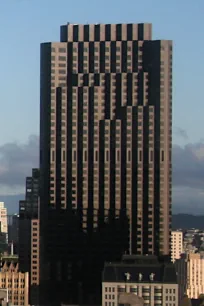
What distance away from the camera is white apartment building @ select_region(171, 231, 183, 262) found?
31594 mm

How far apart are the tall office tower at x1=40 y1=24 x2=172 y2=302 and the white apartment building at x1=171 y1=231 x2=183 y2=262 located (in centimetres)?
231

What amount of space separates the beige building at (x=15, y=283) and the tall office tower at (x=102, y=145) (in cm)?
56

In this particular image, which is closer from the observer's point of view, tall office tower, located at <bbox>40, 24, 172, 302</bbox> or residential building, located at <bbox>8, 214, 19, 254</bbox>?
tall office tower, located at <bbox>40, 24, 172, 302</bbox>

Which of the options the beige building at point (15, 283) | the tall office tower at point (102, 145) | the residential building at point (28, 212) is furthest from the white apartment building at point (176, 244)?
the beige building at point (15, 283)

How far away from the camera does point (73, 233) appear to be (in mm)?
28828

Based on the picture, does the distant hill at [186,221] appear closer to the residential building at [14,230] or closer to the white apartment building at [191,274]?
the white apartment building at [191,274]

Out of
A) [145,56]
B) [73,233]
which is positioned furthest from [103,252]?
[145,56]

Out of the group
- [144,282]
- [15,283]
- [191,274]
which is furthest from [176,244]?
[144,282]

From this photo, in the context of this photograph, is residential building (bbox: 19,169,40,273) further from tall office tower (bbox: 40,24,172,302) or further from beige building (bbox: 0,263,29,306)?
tall office tower (bbox: 40,24,172,302)

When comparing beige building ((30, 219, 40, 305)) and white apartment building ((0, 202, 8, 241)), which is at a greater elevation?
white apartment building ((0, 202, 8, 241))

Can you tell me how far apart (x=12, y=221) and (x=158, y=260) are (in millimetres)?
9100

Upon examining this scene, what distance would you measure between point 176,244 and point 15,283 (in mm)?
6515

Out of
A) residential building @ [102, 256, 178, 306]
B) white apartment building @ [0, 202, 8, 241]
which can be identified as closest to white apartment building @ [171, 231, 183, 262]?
white apartment building @ [0, 202, 8, 241]

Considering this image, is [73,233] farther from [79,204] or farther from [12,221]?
[12,221]
